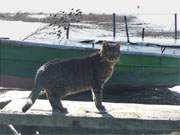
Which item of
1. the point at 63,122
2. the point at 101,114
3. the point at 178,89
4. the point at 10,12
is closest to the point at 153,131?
the point at 101,114

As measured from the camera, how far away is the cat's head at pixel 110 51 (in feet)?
29.7

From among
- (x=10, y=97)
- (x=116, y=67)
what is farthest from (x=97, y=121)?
(x=116, y=67)

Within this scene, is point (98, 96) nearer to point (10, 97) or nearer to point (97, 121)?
point (97, 121)

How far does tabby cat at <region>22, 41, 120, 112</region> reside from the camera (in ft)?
29.4

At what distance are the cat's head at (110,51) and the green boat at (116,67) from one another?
451cm

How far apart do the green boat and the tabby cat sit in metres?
4.41

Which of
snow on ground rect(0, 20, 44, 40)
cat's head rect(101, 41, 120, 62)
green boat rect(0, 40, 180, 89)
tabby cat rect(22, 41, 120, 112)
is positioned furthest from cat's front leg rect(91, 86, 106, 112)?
snow on ground rect(0, 20, 44, 40)

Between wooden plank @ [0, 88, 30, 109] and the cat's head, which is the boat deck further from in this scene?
wooden plank @ [0, 88, 30, 109]

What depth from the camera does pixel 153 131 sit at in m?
9.01

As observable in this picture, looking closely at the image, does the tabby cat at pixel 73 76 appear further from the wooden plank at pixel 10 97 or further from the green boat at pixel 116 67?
the green boat at pixel 116 67

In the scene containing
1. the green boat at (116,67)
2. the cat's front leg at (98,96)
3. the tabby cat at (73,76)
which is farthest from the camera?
the green boat at (116,67)

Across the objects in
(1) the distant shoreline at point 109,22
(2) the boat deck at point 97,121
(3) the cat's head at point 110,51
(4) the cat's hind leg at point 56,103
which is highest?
(3) the cat's head at point 110,51

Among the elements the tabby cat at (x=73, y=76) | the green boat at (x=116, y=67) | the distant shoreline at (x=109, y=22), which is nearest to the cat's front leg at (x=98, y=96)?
the tabby cat at (x=73, y=76)

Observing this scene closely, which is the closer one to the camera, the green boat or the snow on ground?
the green boat
